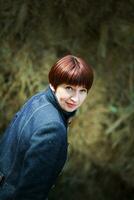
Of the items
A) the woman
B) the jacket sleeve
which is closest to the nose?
the woman

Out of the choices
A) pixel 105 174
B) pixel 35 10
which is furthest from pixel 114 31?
pixel 105 174

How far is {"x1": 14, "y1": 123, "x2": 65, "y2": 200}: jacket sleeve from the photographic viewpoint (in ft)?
5.64

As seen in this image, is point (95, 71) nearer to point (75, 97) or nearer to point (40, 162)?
point (75, 97)

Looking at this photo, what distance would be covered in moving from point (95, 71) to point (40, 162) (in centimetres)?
214

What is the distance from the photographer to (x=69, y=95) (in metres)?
1.80

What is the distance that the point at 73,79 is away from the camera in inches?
70.1

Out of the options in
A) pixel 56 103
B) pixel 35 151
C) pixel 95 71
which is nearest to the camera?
pixel 35 151

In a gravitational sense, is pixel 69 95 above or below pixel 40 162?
above

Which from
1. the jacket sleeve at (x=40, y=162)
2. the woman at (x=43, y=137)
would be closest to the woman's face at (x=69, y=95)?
the woman at (x=43, y=137)

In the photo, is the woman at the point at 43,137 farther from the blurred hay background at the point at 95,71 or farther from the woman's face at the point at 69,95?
the blurred hay background at the point at 95,71

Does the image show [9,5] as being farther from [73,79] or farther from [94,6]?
A: [73,79]

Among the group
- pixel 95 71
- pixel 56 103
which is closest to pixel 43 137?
pixel 56 103

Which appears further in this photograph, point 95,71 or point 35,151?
point 95,71

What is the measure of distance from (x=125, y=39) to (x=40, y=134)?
216 centimetres
